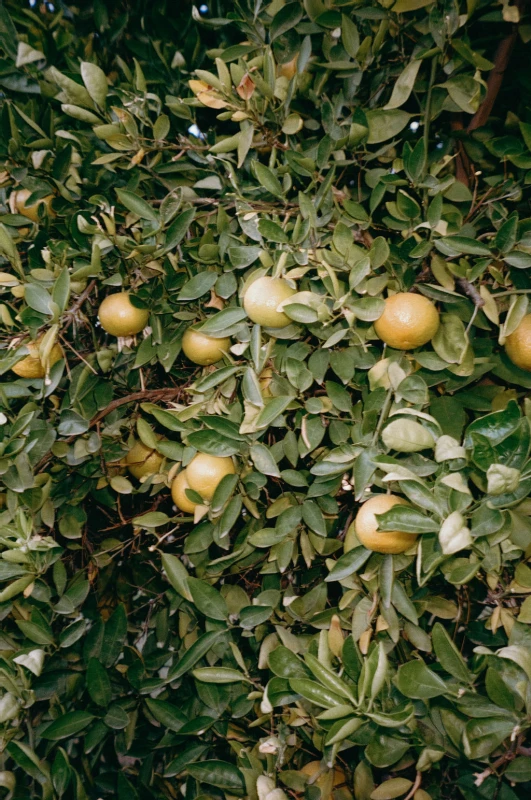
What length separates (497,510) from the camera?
34.3 inches

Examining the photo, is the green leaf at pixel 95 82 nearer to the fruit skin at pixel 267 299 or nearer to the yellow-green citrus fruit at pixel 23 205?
the yellow-green citrus fruit at pixel 23 205

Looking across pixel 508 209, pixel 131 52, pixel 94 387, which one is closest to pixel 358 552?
pixel 94 387

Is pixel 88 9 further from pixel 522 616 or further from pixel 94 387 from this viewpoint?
pixel 522 616

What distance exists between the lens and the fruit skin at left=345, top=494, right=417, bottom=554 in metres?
1.00

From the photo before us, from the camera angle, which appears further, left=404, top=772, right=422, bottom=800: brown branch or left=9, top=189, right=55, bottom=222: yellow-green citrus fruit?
left=9, top=189, right=55, bottom=222: yellow-green citrus fruit

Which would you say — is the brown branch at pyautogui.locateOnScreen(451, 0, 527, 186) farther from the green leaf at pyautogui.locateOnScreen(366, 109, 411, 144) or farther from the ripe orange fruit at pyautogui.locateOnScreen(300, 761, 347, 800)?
the ripe orange fruit at pyautogui.locateOnScreen(300, 761, 347, 800)

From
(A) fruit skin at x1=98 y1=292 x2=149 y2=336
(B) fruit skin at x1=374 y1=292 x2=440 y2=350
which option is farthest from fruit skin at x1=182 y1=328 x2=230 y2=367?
(B) fruit skin at x1=374 y1=292 x2=440 y2=350

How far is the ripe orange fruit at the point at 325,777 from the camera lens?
1128mm

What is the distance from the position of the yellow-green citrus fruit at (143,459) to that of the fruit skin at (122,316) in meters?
0.29

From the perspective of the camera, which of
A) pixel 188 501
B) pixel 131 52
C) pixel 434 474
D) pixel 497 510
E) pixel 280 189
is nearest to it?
pixel 497 510

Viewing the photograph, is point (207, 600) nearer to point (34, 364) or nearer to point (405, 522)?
point (405, 522)

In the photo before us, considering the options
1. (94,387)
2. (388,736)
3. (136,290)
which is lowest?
(388,736)

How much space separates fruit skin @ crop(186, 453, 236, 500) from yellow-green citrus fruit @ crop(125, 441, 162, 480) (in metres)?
0.28

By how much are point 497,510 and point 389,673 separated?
1.19ft
